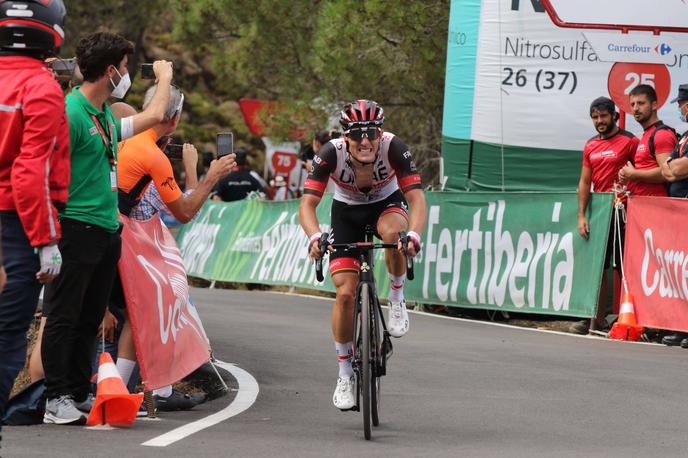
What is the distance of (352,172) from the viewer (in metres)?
9.28

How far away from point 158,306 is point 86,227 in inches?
48.7

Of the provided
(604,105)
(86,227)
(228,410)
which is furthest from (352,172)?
(604,105)

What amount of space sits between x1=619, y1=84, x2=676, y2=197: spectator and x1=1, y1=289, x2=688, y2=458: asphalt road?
1733 mm

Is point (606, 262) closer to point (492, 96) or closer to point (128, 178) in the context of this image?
point (492, 96)

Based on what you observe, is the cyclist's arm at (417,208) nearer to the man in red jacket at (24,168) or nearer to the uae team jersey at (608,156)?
the man in red jacket at (24,168)

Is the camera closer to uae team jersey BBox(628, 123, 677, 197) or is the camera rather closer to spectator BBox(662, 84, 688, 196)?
spectator BBox(662, 84, 688, 196)

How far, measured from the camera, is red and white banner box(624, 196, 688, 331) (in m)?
14.0

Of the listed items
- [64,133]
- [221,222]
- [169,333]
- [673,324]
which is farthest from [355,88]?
[64,133]

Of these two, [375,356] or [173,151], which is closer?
[375,356]

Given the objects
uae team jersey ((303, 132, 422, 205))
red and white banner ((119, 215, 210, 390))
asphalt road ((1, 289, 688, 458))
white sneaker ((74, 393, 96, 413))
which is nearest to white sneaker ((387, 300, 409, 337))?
asphalt road ((1, 289, 688, 458))

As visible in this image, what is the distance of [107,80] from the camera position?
798 cm

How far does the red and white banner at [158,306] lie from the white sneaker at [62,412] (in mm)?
658

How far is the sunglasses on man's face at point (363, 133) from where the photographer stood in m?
8.89

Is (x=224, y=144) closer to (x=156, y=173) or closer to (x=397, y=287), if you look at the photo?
(x=156, y=173)
